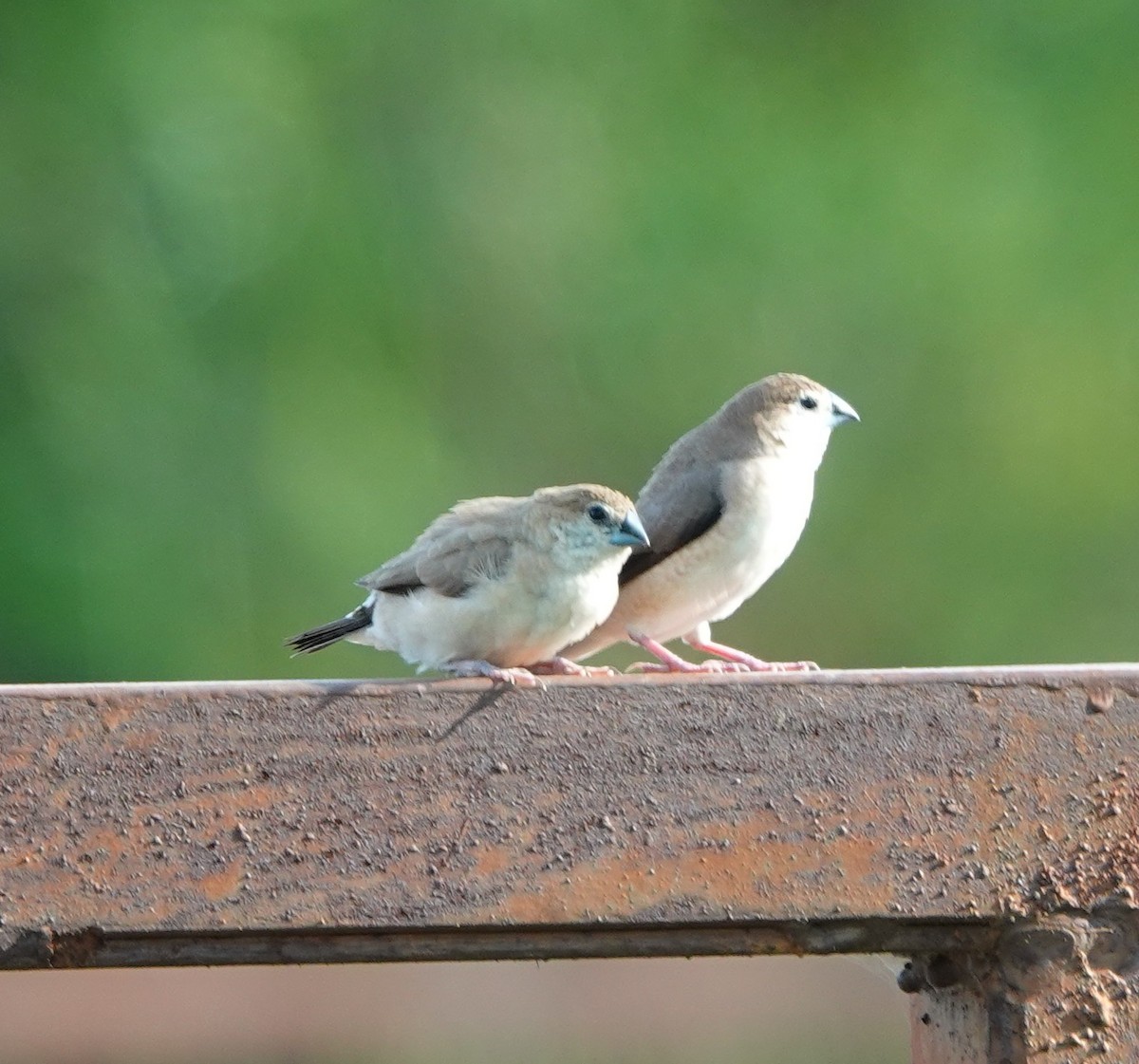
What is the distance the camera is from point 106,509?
11.8 meters

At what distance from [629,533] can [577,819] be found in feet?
5.20

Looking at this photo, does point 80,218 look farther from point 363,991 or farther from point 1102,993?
point 1102,993

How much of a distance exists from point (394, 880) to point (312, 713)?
0.25 m

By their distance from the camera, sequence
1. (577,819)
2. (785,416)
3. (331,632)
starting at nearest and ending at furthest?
1. (577,819)
2. (331,632)
3. (785,416)

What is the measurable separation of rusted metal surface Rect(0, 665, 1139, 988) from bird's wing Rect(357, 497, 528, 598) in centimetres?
137

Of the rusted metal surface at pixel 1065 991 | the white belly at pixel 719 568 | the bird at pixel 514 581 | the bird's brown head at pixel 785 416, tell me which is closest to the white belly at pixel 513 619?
the bird at pixel 514 581

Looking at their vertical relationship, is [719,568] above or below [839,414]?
below

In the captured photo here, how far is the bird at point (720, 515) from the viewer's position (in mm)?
4738

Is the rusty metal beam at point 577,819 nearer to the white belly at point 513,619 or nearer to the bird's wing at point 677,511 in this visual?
the white belly at point 513,619

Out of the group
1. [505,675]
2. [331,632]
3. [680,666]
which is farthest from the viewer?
[331,632]

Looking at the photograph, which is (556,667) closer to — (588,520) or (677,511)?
(588,520)

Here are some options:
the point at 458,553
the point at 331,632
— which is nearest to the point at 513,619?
the point at 458,553

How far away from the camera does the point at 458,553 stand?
410 cm

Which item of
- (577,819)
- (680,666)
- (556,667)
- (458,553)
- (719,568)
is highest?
(719,568)
